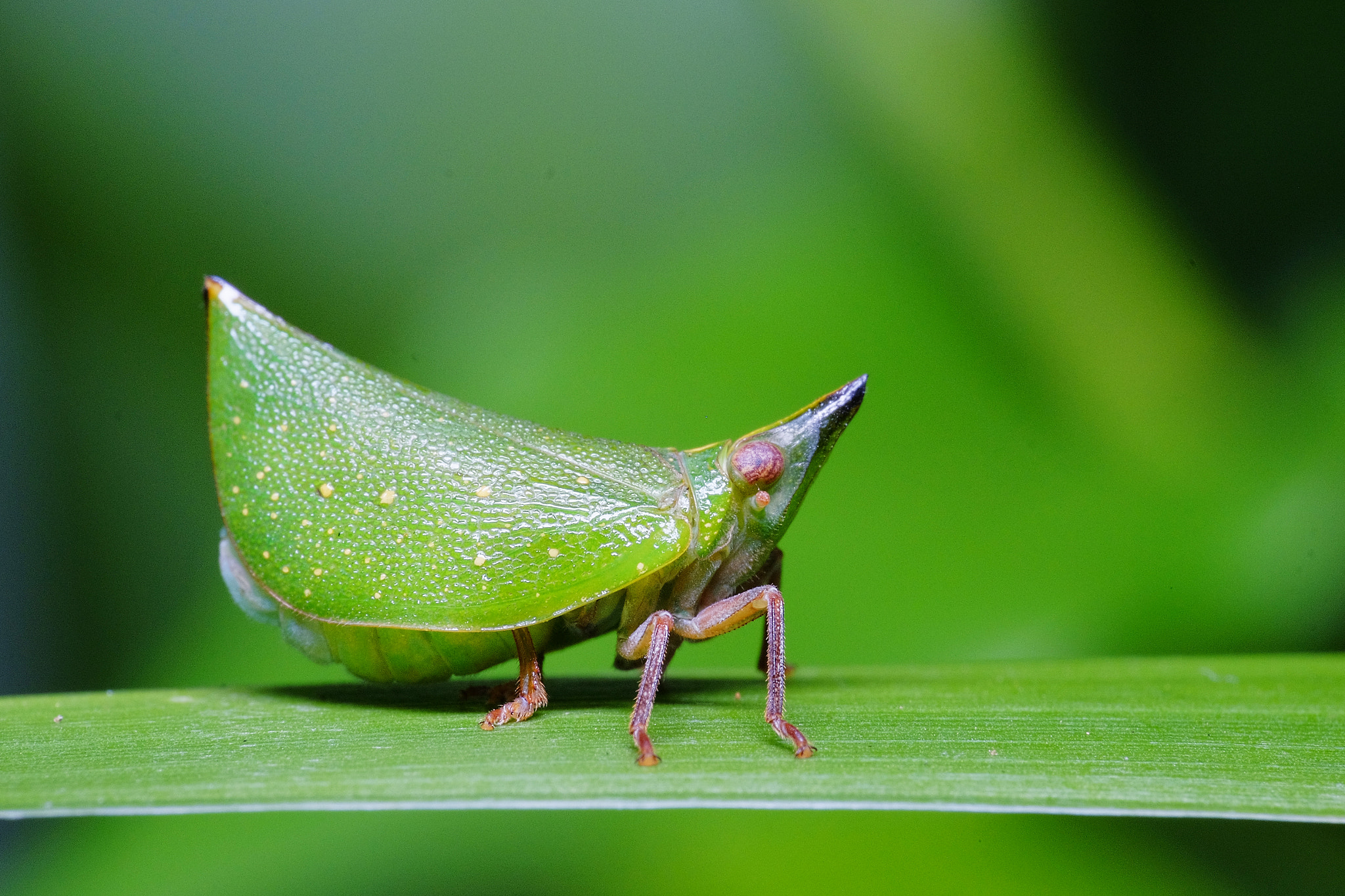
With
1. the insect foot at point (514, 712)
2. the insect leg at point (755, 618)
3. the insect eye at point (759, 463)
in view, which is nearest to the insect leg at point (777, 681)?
the insect leg at point (755, 618)

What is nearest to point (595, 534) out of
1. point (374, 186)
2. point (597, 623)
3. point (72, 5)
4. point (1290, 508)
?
point (597, 623)

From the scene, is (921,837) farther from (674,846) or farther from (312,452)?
(312,452)

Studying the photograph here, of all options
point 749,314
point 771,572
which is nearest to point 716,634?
point 771,572

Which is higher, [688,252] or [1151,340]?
[688,252]

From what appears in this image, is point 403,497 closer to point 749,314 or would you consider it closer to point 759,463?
point 759,463

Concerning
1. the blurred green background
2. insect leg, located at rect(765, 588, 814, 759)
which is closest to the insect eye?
insect leg, located at rect(765, 588, 814, 759)

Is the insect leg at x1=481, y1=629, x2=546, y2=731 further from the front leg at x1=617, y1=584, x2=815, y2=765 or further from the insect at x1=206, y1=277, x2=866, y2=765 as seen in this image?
the front leg at x1=617, y1=584, x2=815, y2=765
